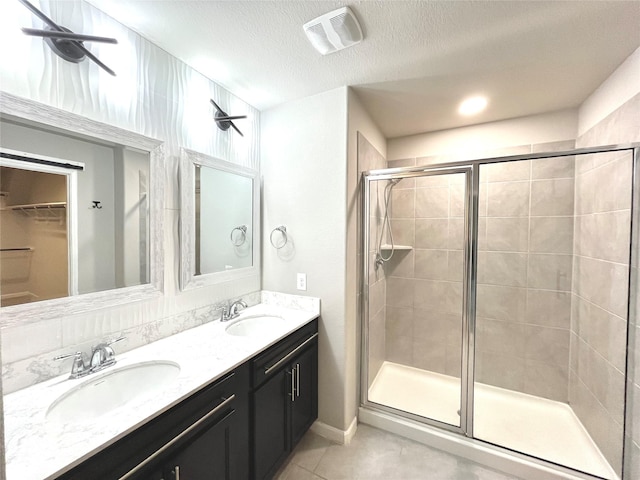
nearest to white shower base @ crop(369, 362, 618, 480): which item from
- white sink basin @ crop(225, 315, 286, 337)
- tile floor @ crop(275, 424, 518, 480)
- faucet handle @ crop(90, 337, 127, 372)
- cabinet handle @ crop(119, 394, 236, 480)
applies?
tile floor @ crop(275, 424, 518, 480)

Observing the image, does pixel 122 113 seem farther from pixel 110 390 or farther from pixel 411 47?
pixel 411 47

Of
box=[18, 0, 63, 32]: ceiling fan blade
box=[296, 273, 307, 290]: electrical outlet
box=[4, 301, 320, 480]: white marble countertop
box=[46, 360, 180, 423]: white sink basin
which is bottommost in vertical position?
box=[46, 360, 180, 423]: white sink basin

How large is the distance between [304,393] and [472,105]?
251 centimetres

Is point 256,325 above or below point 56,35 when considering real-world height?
below

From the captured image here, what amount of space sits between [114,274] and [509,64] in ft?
8.19

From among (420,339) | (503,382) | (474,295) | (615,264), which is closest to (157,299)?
(474,295)

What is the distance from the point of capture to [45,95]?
1098 mm

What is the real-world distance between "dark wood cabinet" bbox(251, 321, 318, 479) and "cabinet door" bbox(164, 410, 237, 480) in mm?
173

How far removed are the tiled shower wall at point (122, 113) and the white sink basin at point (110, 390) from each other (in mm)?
160

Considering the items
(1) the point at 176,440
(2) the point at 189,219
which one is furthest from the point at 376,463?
(2) the point at 189,219

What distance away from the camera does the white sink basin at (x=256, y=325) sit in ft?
6.07

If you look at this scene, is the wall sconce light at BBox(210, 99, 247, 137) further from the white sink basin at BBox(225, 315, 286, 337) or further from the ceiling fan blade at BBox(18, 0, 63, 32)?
the white sink basin at BBox(225, 315, 286, 337)

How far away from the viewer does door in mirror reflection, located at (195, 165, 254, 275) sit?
172cm

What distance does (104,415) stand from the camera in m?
0.90
